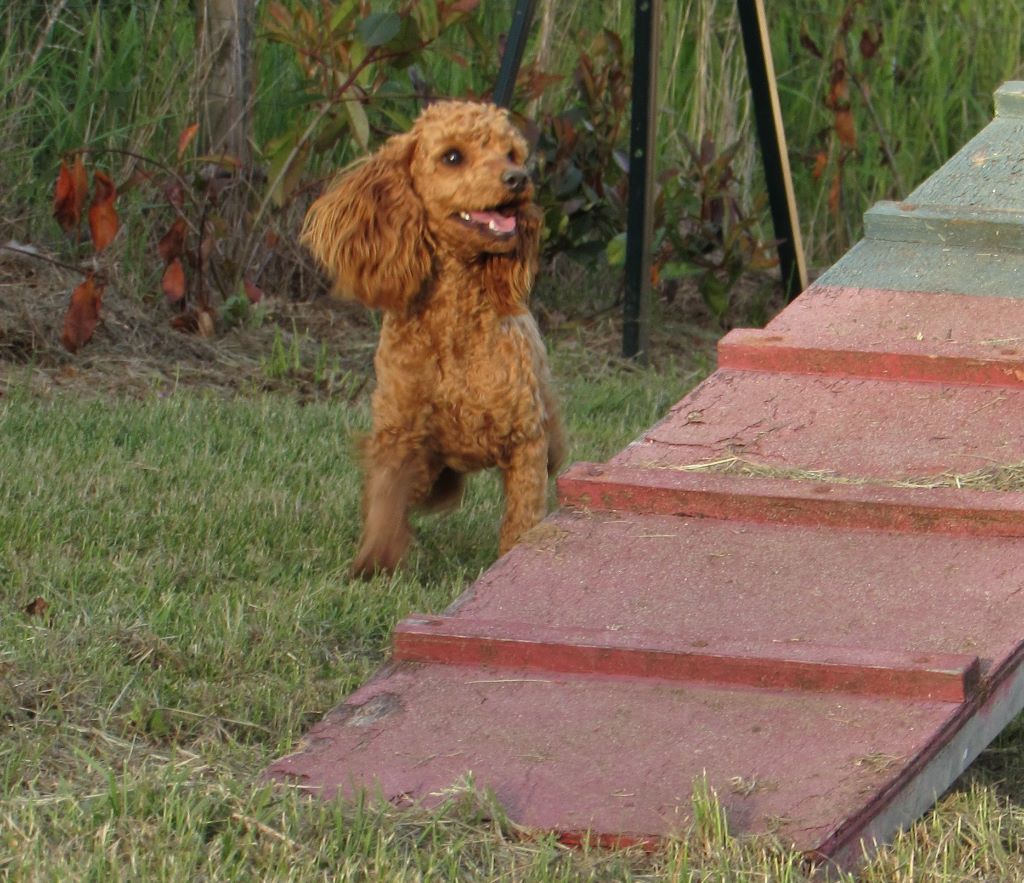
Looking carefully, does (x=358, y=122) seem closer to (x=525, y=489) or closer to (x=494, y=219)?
(x=494, y=219)

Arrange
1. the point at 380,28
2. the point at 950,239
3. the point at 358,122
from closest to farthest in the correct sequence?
the point at 950,239 → the point at 380,28 → the point at 358,122

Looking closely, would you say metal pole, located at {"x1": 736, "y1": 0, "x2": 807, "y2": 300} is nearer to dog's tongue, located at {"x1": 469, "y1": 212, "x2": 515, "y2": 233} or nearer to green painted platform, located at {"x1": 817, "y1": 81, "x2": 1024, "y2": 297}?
green painted platform, located at {"x1": 817, "y1": 81, "x2": 1024, "y2": 297}

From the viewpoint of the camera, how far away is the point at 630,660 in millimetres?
2959

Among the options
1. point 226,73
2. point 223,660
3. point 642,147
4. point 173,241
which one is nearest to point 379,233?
point 223,660

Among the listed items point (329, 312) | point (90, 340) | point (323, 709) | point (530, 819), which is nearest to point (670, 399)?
point (329, 312)

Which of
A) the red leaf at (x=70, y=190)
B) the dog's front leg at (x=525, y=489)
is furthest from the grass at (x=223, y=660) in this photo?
the red leaf at (x=70, y=190)

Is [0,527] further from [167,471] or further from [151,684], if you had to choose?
[151,684]

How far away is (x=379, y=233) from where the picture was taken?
440 centimetres

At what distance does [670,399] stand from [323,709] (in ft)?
11.5

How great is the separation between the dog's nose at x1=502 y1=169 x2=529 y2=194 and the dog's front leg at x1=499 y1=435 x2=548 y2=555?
2.02 ft

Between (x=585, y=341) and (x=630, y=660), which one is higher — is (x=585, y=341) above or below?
below

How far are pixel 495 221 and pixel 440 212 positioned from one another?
14 cm

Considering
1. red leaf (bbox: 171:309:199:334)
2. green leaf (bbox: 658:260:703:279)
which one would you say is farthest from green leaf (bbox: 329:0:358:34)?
green leaf (bbox: 658:260:703:279)

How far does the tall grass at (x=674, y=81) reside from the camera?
7438 millimetres
